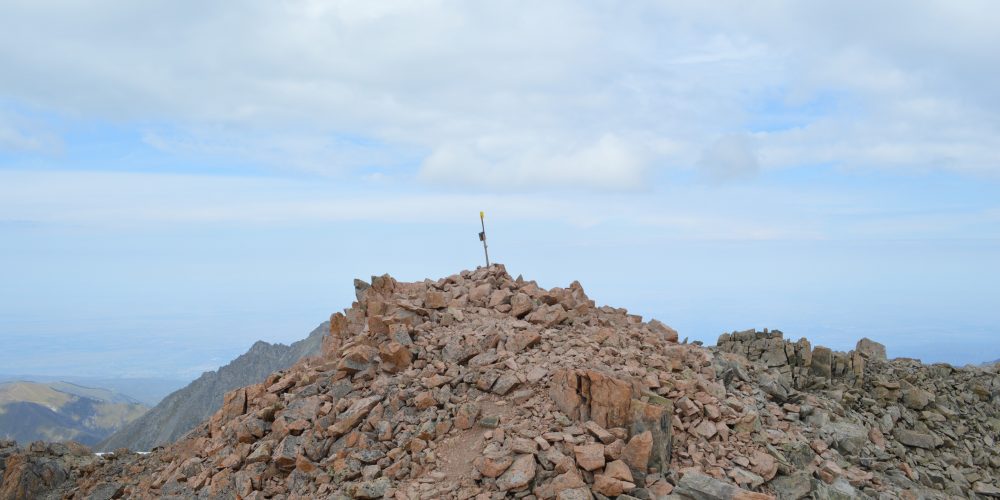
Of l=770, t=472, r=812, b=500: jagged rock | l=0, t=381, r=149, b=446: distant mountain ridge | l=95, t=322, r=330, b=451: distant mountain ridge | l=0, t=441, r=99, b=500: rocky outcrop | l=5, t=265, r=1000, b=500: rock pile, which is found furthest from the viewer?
l=0, t=381, r=149, b=446: distant mountain ridge

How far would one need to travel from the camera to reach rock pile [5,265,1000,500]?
1371 centimetres

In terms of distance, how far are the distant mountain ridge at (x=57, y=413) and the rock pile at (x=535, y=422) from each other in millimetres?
77652

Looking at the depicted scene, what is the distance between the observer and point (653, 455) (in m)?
13.9

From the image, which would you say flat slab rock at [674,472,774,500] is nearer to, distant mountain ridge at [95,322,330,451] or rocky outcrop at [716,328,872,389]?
rocky outcrop at [716,328,872,389]

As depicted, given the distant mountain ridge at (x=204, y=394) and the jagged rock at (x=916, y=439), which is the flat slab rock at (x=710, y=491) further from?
the distant mountain ridge at (x=204, y=394)

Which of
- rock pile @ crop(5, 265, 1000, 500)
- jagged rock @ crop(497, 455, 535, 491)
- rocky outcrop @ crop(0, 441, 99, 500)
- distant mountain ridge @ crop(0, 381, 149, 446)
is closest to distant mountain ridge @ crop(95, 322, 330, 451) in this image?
distant mountain ridge @ crop(0, 381, 149, 446)

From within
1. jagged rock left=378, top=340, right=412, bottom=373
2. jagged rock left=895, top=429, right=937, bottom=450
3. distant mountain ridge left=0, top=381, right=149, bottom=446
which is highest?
jagged rock left=378, top=340, right=412, bottom=373

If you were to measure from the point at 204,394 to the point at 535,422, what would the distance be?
63.2 metres

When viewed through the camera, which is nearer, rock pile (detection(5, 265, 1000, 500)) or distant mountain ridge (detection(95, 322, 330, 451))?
rock pile (detection(5, 265, 1000, 500))

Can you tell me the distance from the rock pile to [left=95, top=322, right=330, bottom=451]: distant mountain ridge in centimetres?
4502

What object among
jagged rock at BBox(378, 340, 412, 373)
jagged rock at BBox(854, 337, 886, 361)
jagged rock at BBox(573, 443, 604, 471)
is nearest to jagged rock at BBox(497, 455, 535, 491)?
jagged rock at BBox(573, 443, 604, 471)

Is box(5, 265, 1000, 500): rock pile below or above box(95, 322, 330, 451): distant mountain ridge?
above

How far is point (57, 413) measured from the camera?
9869cm

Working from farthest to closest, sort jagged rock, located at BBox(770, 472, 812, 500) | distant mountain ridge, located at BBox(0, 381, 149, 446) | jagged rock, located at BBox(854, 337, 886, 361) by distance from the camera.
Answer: distant mountain ridge, located at BBox(0, 381, 149, 446) → jagged rock, located at BBox(854, 337, 886, 361) → jagged rock, located at BBox(770, 472, 812, 500)
